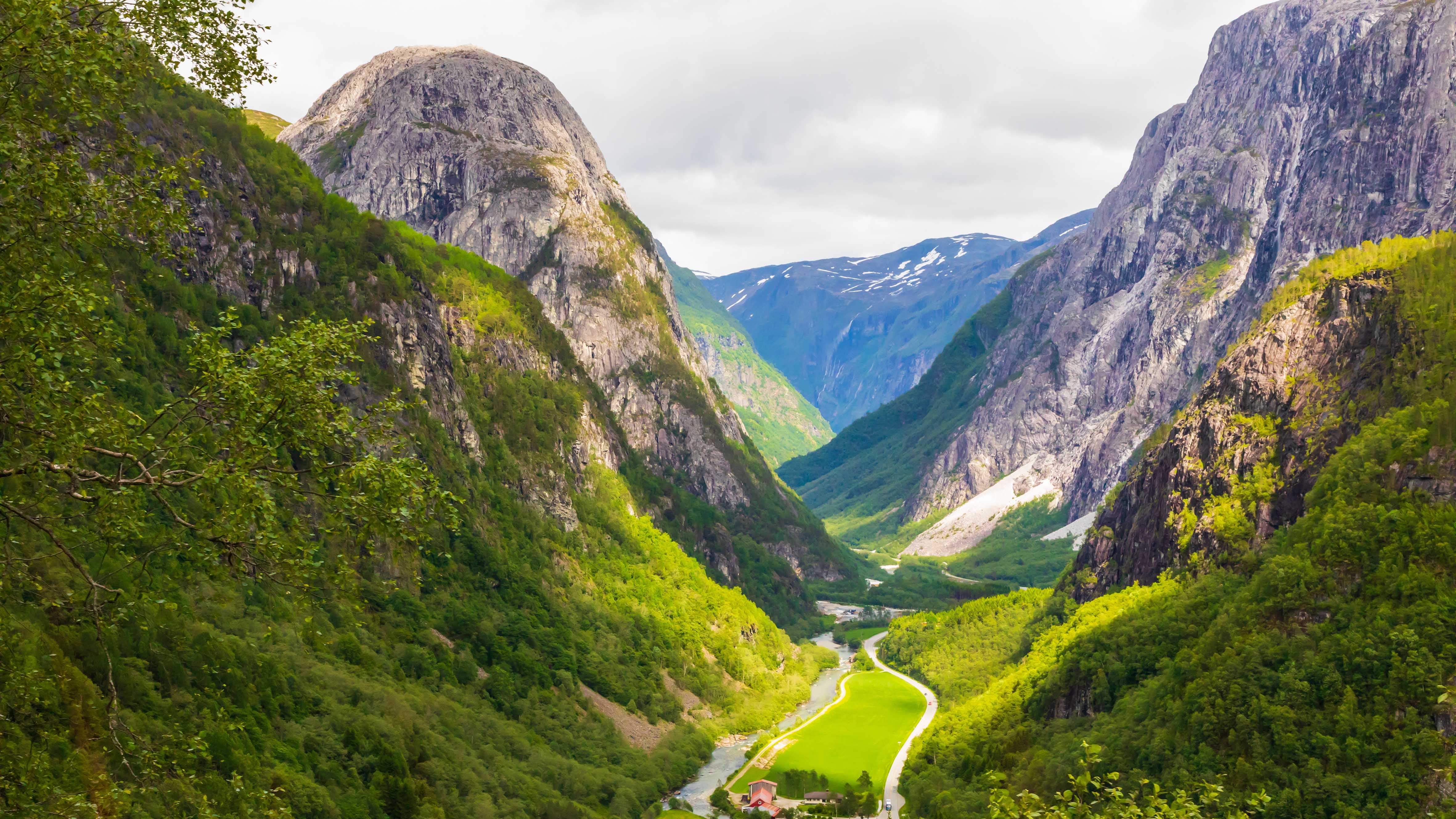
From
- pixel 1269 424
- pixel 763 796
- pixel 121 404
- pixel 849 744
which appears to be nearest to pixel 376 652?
pixel 763 796

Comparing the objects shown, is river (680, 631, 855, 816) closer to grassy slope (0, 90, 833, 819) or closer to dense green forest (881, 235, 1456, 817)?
grassy slope (0, 90, 833, 819)

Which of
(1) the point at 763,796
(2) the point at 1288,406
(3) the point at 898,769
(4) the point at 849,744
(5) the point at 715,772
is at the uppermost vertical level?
(2) the point at 1288,406

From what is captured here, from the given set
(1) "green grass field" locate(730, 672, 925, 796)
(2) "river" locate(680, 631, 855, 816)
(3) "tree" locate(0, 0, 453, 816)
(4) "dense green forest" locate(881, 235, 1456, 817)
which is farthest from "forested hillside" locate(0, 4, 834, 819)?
(4) "dense green forest" locate(881, 235, 1456, 817)

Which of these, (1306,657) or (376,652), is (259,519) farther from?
(1306,657)

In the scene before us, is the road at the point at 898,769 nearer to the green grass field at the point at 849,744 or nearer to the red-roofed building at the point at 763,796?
the green grass field at the point at 849,744

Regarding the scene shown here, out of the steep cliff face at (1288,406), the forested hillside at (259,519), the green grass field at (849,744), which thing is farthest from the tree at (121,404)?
the green grass field at (849,744)

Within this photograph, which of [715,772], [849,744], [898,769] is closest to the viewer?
[715,772]

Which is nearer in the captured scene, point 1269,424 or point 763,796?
point 763,796
